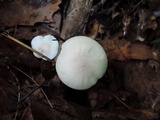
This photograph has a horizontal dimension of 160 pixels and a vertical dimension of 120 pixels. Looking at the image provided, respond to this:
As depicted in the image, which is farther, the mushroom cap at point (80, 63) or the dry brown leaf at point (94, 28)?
the dry brown leaf at point (94, 28)

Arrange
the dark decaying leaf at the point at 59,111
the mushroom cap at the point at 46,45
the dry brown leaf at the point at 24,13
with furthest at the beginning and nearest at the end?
the dry brown leaf at the point at 24,13 < the mushroom cap at the point at 46,45 < the dark decaying leaf at the point at 59,111

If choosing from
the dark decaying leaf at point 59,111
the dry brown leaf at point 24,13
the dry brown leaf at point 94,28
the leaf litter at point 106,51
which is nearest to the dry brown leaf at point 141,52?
the leaf litter at point 106,51

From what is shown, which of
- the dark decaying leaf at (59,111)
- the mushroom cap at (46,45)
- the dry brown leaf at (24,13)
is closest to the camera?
the dark decaying leaf at (59,111)

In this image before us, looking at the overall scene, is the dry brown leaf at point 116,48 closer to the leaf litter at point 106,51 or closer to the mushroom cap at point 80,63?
the leaf litter at point 106,51

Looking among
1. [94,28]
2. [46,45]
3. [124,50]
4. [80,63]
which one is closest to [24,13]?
[46,45]

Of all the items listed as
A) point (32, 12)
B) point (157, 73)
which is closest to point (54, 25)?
point (32, 12)

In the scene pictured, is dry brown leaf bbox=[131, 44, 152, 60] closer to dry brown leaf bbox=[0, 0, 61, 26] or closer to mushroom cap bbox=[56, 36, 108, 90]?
mushroom cap bbox=[56, 36, 108, 90]

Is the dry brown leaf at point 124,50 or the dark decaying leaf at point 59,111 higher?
the dry brown leaf at point 124,50

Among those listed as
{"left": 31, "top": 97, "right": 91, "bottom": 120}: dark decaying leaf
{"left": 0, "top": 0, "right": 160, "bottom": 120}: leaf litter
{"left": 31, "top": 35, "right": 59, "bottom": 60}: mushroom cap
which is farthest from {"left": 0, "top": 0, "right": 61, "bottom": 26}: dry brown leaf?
{"left": 31, "top": 97, "right": 91, "bottom": 120}: dark decaying leaf

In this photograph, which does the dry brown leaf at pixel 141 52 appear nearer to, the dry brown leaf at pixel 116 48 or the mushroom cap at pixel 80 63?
the dry brown leaf at pixel 116 48
